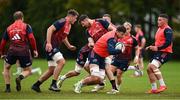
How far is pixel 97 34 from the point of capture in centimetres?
1900

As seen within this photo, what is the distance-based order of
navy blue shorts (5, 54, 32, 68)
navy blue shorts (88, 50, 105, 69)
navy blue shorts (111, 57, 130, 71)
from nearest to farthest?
navy blue shorts (88, 50, 105, 69), navy blue shorts (5, 54, 32, 68), navy blue shorts (111, 57, 130, 71)

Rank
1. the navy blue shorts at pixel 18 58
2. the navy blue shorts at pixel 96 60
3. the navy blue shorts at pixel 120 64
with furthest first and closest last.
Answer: the navy blue shorts at pixel 120 64, the navy blue shorts at pixel 18 58, the navy blue shorts at pixel 96 60

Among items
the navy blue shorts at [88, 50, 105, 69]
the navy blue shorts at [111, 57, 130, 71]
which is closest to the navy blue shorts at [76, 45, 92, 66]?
the navy blue shorts at [111, 57, 130, 71]

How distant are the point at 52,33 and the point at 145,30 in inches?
1166

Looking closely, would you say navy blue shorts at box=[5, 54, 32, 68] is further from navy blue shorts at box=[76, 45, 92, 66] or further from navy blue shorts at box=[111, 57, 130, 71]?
navy blue shorts at box=[111, 57, 130, 71]

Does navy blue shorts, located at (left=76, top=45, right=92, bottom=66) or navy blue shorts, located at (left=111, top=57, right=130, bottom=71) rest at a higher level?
navy blue shorts, located at (left=76, top=45, right=92, bottom=66)

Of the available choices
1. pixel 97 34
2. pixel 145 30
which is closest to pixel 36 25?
pixel 145 30

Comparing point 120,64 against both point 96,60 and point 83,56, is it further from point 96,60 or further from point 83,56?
point 96,60

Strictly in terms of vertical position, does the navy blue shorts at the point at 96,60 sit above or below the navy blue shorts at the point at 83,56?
below

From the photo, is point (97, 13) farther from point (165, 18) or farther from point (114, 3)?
point (165, 18)

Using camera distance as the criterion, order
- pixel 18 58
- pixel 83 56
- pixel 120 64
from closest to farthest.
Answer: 1. pixel 18 58
2. pixel 120 64
3. pixel 83 56

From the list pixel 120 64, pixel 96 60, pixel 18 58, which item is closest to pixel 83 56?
pixel 120 64

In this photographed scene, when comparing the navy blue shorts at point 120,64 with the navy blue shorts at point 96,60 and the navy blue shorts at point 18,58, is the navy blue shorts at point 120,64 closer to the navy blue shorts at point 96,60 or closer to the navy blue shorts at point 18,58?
the navy blue shorts at point 96,60

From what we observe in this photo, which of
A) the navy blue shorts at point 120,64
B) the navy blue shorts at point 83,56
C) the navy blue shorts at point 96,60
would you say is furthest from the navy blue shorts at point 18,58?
the navy blue shorts at point 120,64
